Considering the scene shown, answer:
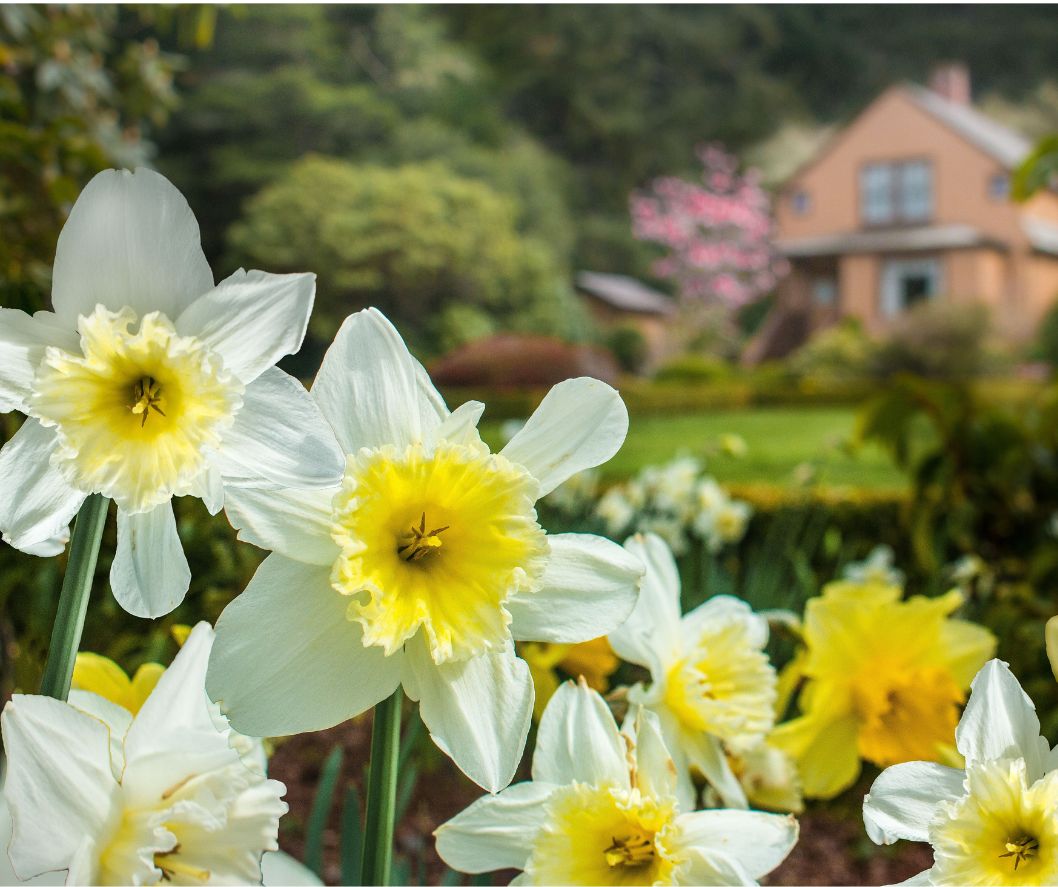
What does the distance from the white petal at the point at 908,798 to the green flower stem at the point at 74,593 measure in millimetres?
184

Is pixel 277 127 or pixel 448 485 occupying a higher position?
pixel 277 127

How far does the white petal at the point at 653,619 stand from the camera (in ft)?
0.95

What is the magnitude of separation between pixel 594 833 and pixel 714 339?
22.7 ft

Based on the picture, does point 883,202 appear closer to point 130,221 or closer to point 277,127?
point 277,127

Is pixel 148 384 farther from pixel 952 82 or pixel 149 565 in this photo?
pixel 952 82

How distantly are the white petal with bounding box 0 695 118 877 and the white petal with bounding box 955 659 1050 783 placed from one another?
0.19 meters

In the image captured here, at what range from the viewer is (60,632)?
0.22 m

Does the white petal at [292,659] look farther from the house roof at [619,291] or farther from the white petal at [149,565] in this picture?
the house roof at [619,291]

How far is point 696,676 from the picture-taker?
293 mm

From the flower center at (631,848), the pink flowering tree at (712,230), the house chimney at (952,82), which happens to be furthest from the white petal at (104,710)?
the house chimney at (952,82)

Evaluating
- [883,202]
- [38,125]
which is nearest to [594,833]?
[38,125]

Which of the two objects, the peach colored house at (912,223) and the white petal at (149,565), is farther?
the peach colored house at (912,223)

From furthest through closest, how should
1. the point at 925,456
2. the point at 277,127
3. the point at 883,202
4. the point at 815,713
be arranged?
the point at 883,202 → the point at 277,127 → the point at 925,456 → the point at 815,713

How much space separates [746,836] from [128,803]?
147 mm
